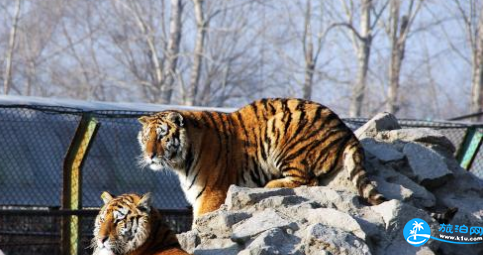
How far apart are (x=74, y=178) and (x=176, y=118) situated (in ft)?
4.01

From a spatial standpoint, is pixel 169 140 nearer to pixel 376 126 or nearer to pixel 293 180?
pixel 293 180

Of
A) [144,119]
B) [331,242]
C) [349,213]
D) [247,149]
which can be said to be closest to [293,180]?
[247,149]

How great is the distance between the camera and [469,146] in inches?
395

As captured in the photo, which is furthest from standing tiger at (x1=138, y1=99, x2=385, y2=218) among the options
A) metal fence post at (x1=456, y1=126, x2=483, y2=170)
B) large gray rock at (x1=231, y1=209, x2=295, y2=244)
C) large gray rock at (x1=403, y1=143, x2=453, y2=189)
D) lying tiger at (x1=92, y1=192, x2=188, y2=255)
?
metal fence post at (x1=456, y1=126, x2=483, y2=170)

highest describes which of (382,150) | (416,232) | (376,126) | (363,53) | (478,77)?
(363,53)

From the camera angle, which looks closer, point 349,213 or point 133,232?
point 133,232

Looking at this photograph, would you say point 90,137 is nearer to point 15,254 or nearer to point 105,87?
point 15,254

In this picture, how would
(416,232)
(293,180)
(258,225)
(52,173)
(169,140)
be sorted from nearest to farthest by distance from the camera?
(258,225) < (416,232) < (293,180) < (169,140) < (52,173)

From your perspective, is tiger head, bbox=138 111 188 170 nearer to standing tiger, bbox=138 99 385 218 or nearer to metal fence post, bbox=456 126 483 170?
standing tiger, bbox=138 99 385 218

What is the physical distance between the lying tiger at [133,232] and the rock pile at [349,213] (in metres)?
0.39

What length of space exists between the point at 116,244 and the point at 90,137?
239 centimetres

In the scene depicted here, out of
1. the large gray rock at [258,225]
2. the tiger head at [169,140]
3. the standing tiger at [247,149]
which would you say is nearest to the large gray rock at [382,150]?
the standing tiger at [247,149]

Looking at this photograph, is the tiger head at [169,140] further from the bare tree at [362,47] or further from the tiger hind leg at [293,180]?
the bare tree at [362,47]

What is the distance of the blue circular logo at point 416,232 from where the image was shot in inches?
267
